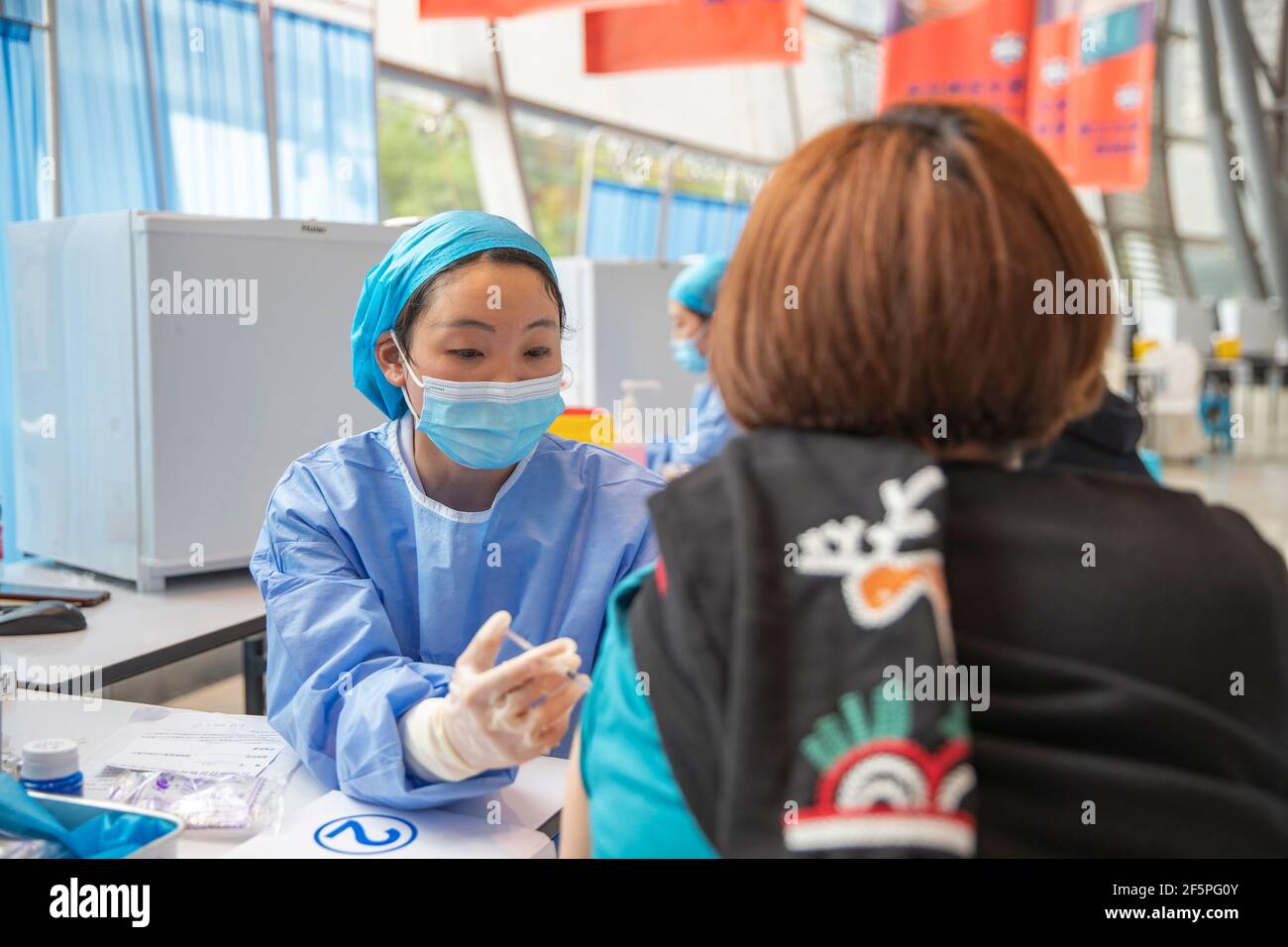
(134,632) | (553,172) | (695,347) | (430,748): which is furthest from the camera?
(553,172)

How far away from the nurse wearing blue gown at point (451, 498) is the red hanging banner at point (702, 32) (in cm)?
370

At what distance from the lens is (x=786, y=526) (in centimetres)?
76

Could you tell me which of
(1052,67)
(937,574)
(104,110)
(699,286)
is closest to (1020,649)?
(937,574)

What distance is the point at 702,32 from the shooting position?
16.9 ft

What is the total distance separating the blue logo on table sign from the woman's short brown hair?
28.0 inches

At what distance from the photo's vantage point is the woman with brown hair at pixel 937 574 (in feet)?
2.37

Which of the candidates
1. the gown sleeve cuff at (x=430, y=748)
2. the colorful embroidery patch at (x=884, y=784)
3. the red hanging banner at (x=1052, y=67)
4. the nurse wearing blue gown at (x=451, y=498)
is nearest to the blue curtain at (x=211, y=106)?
the nurse wearing blue gown at (x=451, y=498)

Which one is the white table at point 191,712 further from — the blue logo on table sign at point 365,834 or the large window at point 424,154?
the large window at point 424,154

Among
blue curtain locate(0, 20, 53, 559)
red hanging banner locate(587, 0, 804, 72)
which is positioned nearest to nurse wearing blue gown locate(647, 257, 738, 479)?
red hanging banner locate(587, 0, 804, 72)

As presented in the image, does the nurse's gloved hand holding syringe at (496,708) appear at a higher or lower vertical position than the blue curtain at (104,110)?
lower

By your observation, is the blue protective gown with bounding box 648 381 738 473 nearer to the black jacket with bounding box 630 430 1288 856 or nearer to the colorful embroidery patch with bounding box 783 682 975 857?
the black jacket with bounding box 630 430 1288 856

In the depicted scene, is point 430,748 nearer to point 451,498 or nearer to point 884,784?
point 451,498

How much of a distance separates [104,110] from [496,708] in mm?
3657

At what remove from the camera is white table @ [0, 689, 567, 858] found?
1.36 metres
